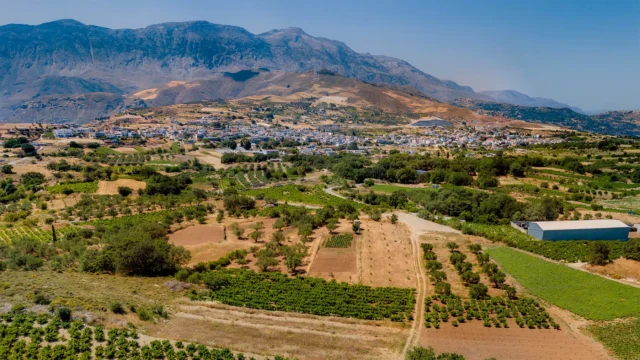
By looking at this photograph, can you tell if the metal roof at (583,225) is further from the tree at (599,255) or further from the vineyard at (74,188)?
the vineyard at (74,188)

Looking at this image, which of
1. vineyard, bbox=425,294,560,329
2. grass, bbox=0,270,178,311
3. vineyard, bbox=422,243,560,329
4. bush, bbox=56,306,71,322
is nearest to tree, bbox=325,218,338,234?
vineyard, bbox=422,243,560,329

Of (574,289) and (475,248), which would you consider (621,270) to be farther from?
(475,248)

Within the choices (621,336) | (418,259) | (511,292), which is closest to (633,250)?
(621,336)

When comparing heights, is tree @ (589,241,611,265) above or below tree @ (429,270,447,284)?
above

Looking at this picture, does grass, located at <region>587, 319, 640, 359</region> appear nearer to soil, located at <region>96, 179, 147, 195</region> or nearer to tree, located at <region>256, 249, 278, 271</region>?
tree, located at <region>256, 249, 278, 271</region>

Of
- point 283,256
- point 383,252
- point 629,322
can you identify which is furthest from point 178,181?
point 629,322
